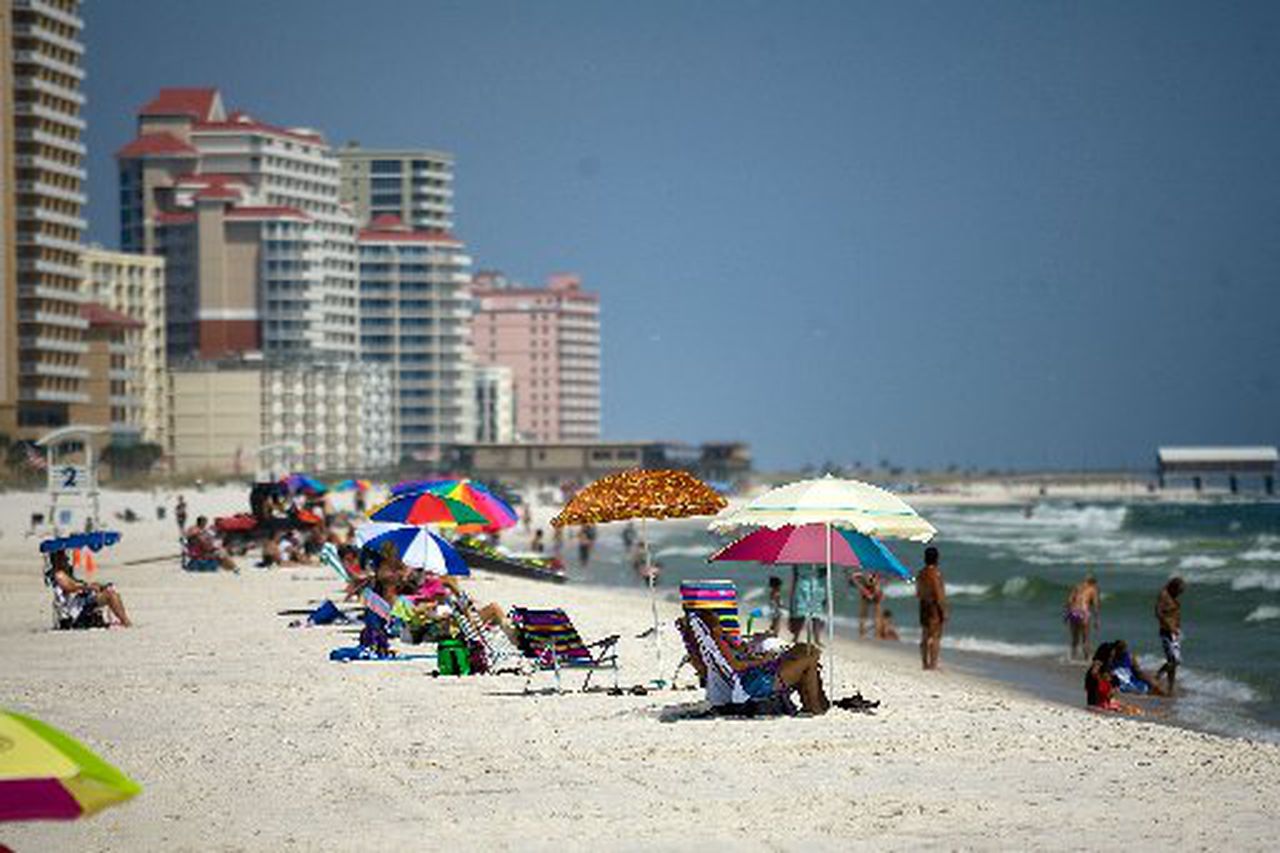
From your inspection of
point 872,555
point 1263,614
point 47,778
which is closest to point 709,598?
point 872,555

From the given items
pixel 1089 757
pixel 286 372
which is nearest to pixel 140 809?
pixel 1089 757

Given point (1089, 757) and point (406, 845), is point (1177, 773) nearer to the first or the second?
point (1089, 757)

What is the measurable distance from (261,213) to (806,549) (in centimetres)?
15292

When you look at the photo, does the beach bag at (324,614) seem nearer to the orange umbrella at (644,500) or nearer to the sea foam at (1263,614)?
the orange umbrella at (644,500)

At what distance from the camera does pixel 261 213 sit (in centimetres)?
16625

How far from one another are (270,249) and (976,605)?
5001 inches

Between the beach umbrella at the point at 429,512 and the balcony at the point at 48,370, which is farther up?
the balcony at the point at 48,370

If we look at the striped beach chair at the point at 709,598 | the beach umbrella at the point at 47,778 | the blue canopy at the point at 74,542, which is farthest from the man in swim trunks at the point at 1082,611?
the beach umbrella at the point at 47,778

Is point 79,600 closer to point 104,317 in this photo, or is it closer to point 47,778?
point 47,778

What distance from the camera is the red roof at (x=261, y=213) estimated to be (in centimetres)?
16612

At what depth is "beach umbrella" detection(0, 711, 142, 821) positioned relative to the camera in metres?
7.59

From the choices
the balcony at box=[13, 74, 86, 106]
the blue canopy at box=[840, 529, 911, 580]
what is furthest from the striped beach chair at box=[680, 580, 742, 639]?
the balcony at box=[13, 74, 86, 106]

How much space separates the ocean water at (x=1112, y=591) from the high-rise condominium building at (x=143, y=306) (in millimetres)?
47809

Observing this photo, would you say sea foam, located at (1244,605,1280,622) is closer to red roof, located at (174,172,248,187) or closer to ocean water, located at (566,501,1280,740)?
ocean water, located at (566,501,1280,740)
